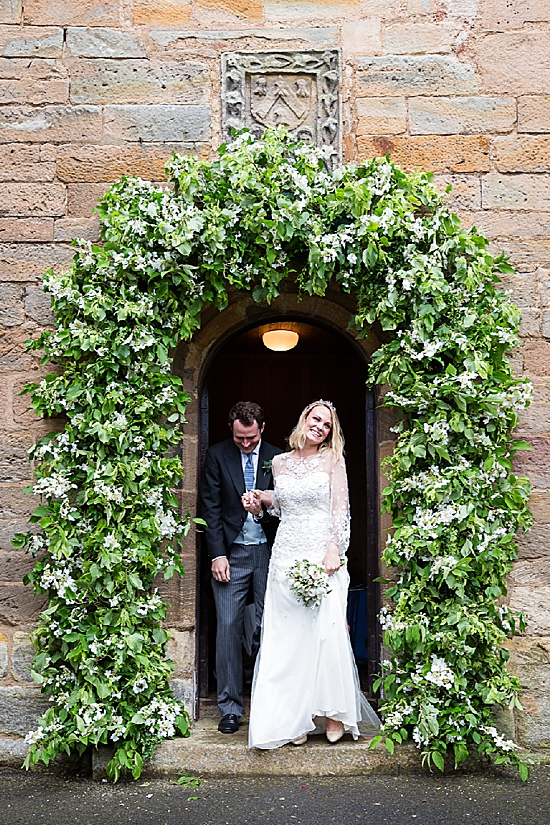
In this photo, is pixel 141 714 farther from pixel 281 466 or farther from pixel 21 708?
pixel 281 466

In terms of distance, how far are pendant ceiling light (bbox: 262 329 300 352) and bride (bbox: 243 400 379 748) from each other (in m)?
2.32

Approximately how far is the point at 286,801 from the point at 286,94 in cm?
338

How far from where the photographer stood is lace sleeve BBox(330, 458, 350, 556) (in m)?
4.03

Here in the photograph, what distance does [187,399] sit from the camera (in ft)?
13.3

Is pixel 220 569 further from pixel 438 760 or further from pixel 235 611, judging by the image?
pixel 438 760

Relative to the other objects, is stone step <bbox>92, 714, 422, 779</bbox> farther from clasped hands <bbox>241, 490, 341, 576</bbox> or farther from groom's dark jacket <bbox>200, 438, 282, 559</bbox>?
groom's dark jacket <bbox>200, 438, 282, 559</bbox>

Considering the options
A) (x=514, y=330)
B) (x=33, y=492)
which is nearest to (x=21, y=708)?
(x=33, y=492)

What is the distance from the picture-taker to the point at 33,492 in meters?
4.03

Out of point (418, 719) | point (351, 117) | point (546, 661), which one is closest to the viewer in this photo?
point (418, 719)

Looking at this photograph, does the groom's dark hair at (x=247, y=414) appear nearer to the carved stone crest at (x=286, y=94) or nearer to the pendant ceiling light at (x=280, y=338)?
the carved stone crest at (x=286, y=94)

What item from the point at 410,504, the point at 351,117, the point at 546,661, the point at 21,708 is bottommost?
the point at 21,708

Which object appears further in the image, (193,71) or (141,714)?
(193,71)

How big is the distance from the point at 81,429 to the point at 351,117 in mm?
2110

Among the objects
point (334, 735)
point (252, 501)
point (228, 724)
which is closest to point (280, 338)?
point (252, 501)
